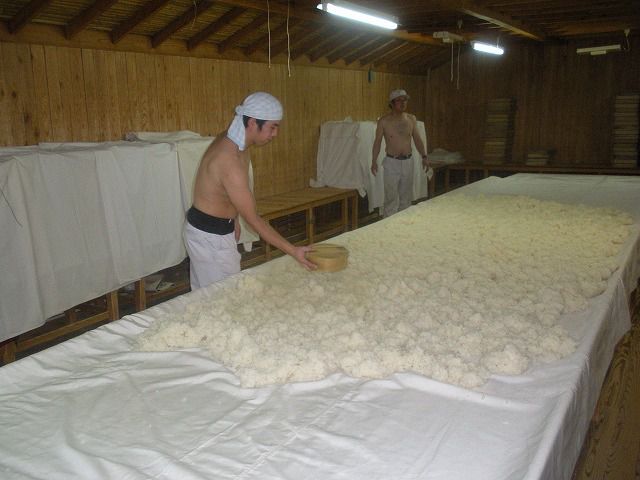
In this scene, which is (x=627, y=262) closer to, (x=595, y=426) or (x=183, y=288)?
(x=595, y=426)

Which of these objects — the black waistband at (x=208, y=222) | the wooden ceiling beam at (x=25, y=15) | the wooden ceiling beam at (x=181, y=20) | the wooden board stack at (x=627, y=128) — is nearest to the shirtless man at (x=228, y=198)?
the black waistband at (x=208, y=222)

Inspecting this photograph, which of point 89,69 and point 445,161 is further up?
A: point 89,69

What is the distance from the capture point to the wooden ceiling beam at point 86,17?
388 centimetres

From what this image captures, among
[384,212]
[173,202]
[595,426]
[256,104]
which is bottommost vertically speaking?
[595,426]

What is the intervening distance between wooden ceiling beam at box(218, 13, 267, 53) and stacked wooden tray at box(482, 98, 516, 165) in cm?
536

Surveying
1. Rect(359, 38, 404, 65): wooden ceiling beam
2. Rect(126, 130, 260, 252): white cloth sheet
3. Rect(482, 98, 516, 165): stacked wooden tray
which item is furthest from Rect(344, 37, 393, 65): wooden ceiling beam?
Rect(126, 130, 260, 252): white cloth sheet

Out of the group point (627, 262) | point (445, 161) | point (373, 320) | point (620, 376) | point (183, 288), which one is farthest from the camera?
point (445, 161)

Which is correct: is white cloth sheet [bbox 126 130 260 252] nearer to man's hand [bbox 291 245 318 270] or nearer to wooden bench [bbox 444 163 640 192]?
man's hand [bbox 291 245 318 270]

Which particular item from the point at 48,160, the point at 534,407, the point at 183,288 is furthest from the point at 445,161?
the point at 534,407

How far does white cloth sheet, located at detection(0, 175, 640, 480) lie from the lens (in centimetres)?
127

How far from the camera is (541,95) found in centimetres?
936

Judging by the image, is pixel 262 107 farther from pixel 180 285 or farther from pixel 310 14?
pixel 310 14

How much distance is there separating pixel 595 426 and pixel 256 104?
2.28m

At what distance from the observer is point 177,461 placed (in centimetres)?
129
